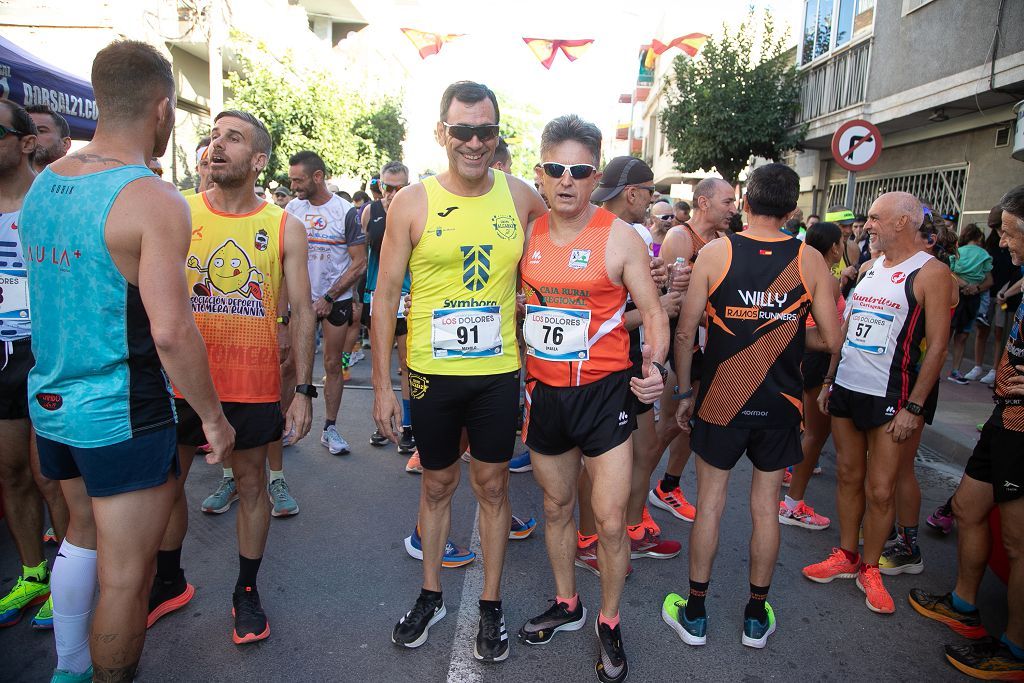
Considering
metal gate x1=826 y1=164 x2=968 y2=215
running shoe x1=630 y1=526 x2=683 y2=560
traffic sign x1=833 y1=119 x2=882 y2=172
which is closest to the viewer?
running shoe x1=630 y1=526 x2=683 y2=560

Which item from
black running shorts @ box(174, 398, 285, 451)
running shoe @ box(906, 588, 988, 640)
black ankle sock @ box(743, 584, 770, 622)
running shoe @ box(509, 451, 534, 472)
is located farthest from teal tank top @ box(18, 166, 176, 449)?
running shoe @ box(906, 588, 988, 640)

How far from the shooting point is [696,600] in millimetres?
3127

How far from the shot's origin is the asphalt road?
2.86 metres

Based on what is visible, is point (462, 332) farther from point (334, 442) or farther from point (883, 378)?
point (334, 442)

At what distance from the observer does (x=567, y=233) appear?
293cm

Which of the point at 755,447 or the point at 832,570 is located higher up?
the point at 755,447

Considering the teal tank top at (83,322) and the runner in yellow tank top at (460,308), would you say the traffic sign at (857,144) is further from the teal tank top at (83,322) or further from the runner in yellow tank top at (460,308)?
the teal tank top at (83,322)

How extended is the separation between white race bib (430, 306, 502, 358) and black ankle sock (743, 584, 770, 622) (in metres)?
1.70

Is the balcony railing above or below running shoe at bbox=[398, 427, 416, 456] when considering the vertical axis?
above

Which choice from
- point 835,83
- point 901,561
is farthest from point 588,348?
point 835,83

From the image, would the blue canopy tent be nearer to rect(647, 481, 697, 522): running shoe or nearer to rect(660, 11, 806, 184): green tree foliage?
rect(647, 481, 697, 522): running shoe

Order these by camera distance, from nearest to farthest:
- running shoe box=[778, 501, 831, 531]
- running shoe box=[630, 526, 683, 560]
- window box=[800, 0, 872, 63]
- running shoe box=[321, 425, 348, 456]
Answer: running shoe box=[630, 526, 683, 560] < running shoe box=[778, 501, 831, 531] < running shoe box=[321, 425, 348, 456] < window box=[800, 0, 872, 63]

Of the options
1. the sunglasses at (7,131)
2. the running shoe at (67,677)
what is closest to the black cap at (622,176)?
the sunglasses at (7,131)

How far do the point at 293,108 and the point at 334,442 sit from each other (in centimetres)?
1305
